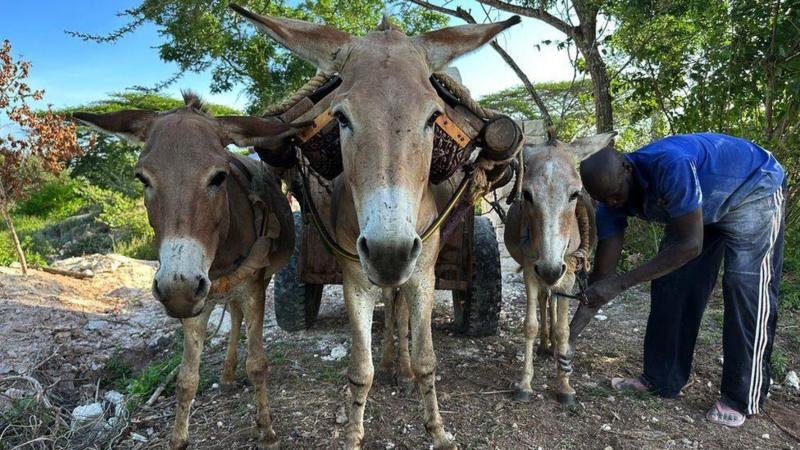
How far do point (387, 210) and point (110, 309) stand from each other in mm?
6954

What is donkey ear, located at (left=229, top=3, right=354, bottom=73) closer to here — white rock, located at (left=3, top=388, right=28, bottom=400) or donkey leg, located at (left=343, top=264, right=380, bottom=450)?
donkey leg, located at (left=343, top=264, right=380, bottom=450)

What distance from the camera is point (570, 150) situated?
380 centimetres

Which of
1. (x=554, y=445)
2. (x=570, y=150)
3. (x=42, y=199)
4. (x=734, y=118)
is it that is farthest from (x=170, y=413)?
(x=42, y=199)

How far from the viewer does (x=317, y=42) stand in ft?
8.86

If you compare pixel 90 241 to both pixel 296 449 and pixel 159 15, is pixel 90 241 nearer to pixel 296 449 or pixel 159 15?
pixel 159 15

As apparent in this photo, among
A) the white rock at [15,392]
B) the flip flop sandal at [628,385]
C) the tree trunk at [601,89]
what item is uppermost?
the tree trunk at [601,89]

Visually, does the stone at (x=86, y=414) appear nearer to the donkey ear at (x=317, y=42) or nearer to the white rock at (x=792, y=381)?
the donkey ear at (x=317, y=42)

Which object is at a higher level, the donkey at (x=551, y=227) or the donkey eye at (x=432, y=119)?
the donkey eye at (x=432, y=119)

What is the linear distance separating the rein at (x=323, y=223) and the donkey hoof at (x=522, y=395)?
1706 mm

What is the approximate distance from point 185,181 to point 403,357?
243 centimetres

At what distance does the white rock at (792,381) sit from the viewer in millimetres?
4406

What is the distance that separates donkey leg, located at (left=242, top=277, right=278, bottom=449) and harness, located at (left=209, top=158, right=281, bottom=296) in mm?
207

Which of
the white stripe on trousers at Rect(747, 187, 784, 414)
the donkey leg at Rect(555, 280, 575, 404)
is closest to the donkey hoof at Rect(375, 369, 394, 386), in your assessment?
the donkey leg at Rect(555, 280, 575, 404)

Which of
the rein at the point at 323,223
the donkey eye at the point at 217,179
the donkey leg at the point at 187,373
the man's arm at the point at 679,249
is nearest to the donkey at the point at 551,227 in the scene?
the man's arm at the point at 679,249
